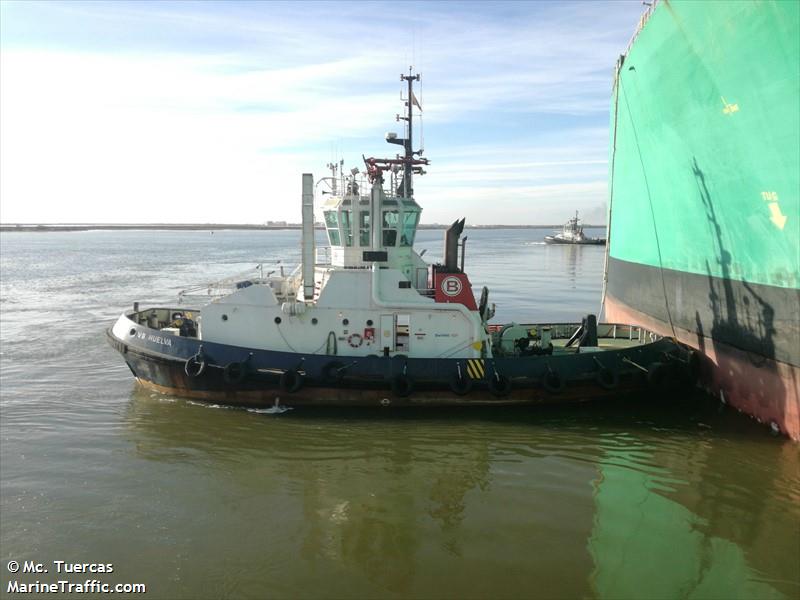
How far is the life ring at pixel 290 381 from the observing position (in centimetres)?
952

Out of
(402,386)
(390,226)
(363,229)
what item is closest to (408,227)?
(390,226)

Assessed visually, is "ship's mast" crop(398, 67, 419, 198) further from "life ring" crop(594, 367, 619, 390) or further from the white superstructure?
"life ring" crop(594, 367, 619, 390)

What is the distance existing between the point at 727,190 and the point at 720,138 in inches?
37.2

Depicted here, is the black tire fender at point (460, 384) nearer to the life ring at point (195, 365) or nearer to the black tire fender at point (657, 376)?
the black tire fender at point (657, 376)

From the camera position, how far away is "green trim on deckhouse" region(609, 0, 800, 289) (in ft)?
25.1

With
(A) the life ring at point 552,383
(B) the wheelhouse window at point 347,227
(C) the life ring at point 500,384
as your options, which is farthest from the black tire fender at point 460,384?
(B) the wheelhouse window at point 347,227

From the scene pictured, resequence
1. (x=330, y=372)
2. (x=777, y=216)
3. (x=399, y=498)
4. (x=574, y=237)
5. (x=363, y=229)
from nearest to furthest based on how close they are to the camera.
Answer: (x=399, y=498), (x=777, y=216), (x=330, y=372), (x=363, y=229), (x=574, y=237)

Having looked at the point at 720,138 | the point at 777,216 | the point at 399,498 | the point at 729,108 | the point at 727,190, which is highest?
the point at 729,108

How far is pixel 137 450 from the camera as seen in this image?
27.3 feet

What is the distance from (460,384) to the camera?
9570 mm

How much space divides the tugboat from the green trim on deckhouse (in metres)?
2.57

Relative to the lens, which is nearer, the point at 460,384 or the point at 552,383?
the point at 460,384

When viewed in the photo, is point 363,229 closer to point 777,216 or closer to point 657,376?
point 657,376

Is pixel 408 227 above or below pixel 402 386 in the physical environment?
above
